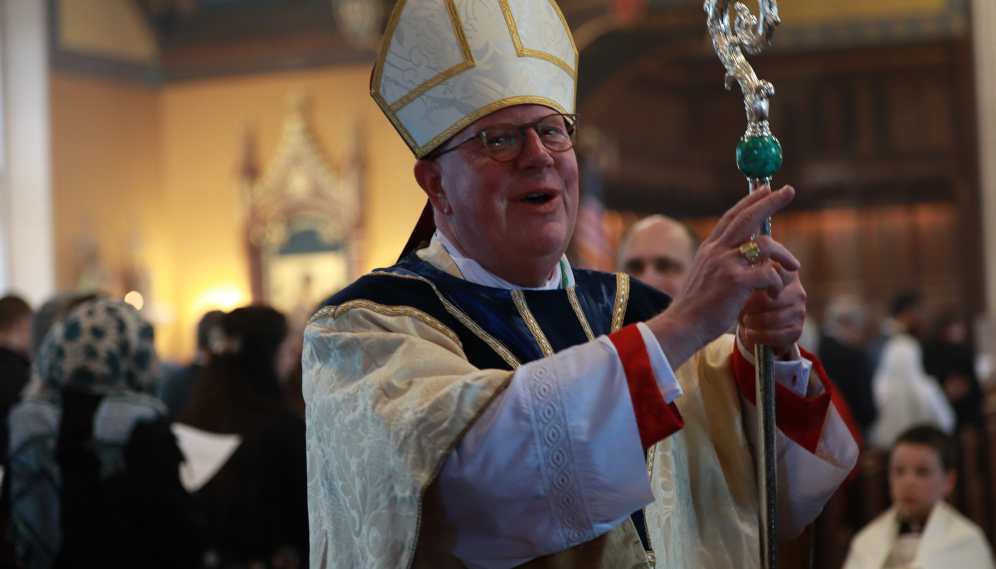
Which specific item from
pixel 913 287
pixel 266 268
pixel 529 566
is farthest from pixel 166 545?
pixel 913 287

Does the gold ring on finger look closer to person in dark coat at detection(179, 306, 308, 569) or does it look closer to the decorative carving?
the decorative carving

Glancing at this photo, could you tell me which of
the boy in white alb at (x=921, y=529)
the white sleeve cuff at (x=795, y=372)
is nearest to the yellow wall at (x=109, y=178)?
the boy in white alb at (x=921, y=529)

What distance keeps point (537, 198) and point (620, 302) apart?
0.34 meters

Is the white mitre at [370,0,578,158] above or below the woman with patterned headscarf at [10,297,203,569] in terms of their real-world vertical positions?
above

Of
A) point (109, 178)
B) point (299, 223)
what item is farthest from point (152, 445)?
point (109, 178)

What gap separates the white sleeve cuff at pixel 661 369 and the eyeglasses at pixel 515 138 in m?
0.47

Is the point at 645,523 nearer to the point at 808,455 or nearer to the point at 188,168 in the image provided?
the point at 808,455

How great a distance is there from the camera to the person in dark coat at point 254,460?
334 centimetres

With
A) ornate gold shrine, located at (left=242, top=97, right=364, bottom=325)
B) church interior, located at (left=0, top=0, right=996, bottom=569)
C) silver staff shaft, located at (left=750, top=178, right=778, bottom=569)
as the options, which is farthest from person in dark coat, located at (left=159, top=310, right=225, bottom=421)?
ornate gold shrine, located at (left=242, top=97, right=364, bottom=325)

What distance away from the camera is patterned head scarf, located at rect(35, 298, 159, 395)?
10.0 ft

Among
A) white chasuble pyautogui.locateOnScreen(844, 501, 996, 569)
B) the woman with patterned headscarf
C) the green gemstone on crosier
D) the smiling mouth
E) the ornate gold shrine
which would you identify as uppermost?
the ornate gold shrine

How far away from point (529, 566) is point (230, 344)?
228 cm

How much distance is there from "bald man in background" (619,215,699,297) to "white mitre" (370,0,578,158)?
4.88 feet

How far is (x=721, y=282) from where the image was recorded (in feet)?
4.64
